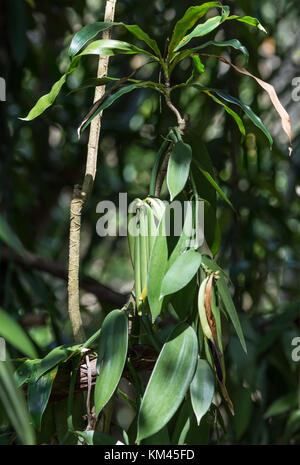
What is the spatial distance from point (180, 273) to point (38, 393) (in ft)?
0.41

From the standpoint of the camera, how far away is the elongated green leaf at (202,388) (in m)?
0.40

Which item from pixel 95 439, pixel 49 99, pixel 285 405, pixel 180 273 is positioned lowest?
pixel 285 405

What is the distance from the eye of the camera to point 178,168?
0.42 m

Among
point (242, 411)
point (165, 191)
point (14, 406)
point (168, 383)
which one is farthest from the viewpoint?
point (165, 191)

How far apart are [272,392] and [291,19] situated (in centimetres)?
91

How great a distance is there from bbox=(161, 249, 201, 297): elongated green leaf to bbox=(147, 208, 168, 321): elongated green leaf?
0.01 meters

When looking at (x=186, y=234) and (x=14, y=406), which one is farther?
(x=186, y=234)

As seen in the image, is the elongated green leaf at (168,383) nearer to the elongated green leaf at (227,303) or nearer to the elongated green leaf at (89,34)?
the elongated green leaf at (227,303)

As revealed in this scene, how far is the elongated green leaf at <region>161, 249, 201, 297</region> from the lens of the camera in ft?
1.29

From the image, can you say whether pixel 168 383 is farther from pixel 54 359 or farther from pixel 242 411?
pixel 242 411

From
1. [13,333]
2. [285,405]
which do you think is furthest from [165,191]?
[13,333]

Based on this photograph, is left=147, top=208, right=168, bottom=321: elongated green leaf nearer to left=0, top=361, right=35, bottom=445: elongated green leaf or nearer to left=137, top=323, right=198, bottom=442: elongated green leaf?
left=137, top=323, right=198, bottom=442: elongated green leaf

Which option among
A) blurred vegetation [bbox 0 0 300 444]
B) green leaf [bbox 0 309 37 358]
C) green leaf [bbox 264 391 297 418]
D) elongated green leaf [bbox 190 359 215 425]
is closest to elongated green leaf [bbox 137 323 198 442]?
elongated green leaf [bbox 190 359 215 425]

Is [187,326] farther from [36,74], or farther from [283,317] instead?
[36,74]
